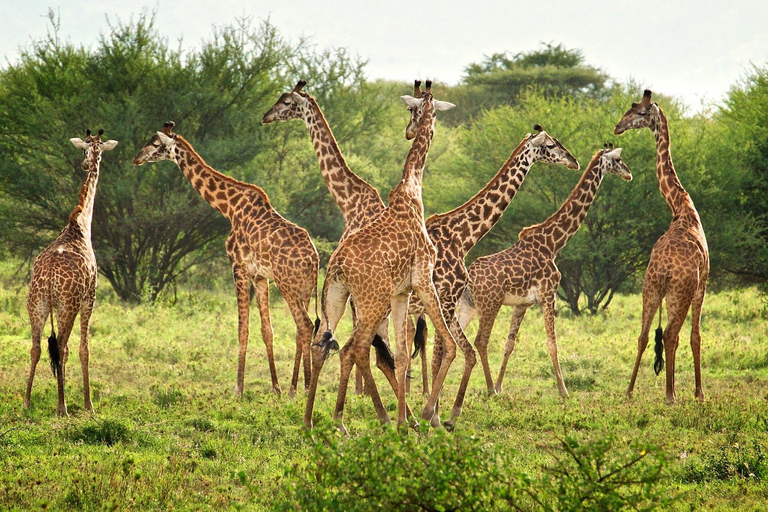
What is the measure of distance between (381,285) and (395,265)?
20cm

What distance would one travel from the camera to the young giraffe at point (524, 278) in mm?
9539

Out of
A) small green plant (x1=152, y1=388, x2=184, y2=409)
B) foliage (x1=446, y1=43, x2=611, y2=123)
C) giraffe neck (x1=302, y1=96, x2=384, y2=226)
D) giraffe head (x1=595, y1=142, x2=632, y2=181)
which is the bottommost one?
small green plant (x1=152, y1=388, x2=184, y2=409)

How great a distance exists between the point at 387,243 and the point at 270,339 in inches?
131

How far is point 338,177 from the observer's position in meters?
8.53

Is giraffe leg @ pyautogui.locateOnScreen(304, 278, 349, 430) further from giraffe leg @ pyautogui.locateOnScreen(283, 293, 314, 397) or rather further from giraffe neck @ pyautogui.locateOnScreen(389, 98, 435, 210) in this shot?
giraffe leg @ pyautogui.locateOnScreen(283, 293, 314, 397)

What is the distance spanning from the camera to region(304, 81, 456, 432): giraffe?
A: 649cm

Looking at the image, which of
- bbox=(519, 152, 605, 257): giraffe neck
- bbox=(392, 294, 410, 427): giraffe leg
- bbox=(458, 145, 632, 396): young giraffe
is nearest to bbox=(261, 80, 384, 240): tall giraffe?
bbox=(392, 294, 410, 427): giraffe leg

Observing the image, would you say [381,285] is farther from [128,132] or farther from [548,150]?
[128,132]

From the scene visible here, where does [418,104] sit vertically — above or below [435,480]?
above

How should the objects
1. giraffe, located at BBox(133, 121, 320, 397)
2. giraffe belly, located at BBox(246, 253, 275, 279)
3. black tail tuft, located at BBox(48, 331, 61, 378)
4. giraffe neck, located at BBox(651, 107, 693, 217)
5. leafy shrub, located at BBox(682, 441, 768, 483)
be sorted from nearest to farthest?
1. leafy shrub, located at BBox(682, 441, 768, 483)
2. black tail tuft, located at BBox(48, 331, 61, 378)
3. giraffe, located at BBox(133, 121, 320, 397)
4. giraffe belly, located at BBox(246, 253, 275, 279)
5. giraffe neck, located at BBox(651, 107, 693, 217)

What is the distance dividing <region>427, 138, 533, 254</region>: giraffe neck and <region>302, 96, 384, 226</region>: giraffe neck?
2.44ft

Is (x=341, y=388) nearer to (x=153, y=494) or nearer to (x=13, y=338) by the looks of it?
(x=153, y=494)

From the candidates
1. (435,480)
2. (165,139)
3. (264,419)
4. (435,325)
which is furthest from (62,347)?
(435,480)

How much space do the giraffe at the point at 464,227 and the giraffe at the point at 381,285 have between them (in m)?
0.78
